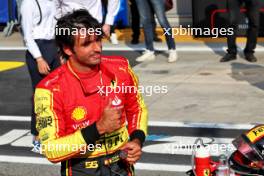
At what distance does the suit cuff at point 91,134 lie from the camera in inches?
135

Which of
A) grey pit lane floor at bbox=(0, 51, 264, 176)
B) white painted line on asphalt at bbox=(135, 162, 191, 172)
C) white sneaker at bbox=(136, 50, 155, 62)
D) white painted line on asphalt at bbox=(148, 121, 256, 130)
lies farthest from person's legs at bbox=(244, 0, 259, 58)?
white painted line on asphalt at bbox=(135, 162, 191, 172)

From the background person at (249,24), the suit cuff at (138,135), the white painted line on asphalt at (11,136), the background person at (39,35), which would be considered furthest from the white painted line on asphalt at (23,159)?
the background person at (249,24)

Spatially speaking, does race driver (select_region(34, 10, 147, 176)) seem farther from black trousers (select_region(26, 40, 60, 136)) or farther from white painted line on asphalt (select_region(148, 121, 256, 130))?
white painted line on asphalt (select_region(148, 121, 256, 130))

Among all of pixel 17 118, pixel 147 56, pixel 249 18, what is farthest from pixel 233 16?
pixel 17 118

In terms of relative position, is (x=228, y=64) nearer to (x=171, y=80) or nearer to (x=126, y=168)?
(x=171, y=80)

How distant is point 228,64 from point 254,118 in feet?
9.60

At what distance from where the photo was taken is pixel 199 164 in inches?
162

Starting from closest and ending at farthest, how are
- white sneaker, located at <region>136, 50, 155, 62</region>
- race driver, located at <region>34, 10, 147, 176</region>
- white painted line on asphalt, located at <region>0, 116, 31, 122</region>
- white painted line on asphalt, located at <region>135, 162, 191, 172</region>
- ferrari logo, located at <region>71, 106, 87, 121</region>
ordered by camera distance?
race driver, located at <region>34, 10, 147, 176</region>, ferrari logo, located at <region>71, 106, 87, 121</region>, white painted line on asphalt, located at <region>135, 162, 191, 172</region>, white painted line on asphalt, located at <region>0, 116, 31, 122</region>, white sneaker, located at <region>136, 50, 155, 62</region>

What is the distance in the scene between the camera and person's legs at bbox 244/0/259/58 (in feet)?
33.5

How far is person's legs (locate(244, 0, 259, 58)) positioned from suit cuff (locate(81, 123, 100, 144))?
7.28 meters

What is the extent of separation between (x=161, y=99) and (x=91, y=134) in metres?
5.32

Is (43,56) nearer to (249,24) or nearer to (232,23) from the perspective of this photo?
(232,23)

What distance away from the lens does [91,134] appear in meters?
3.43

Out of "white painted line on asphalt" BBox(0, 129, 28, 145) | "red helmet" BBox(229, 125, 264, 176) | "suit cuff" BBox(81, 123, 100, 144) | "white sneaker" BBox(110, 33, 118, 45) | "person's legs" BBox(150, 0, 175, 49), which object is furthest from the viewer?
"white sneaker" BBox(110, 33, 118, 45)
